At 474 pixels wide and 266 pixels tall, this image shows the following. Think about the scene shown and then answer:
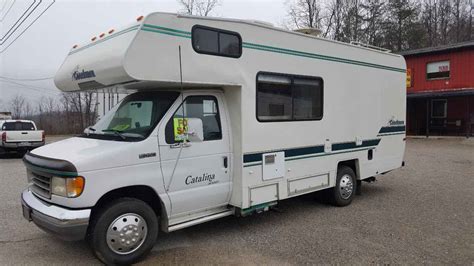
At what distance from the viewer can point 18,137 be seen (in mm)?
15812

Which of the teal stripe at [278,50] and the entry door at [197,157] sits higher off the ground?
the teal stripe at [278,50]

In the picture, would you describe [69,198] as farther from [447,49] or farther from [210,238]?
[447,49]

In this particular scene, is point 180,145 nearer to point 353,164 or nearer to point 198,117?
point 198,117

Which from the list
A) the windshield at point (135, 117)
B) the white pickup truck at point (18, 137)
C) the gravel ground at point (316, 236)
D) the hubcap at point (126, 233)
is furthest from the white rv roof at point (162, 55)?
the white pickup truck at point (18, 137)

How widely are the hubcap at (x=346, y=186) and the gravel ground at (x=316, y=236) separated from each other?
10.8 inches

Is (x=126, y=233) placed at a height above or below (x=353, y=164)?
below

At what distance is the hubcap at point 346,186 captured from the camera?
7093mm

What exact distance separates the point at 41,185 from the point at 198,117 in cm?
210

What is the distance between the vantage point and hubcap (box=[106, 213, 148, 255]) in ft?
14.0

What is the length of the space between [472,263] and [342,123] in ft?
10.2

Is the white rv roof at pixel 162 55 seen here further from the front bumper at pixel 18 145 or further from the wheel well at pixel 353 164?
the front bumper at pixel 18 145

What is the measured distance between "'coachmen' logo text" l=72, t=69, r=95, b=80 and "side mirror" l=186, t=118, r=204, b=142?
1423mm

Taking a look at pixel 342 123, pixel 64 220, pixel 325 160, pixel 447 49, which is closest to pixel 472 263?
pixel 325 160

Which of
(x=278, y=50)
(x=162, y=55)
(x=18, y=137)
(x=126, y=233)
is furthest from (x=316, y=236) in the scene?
(x=18, y=137)
